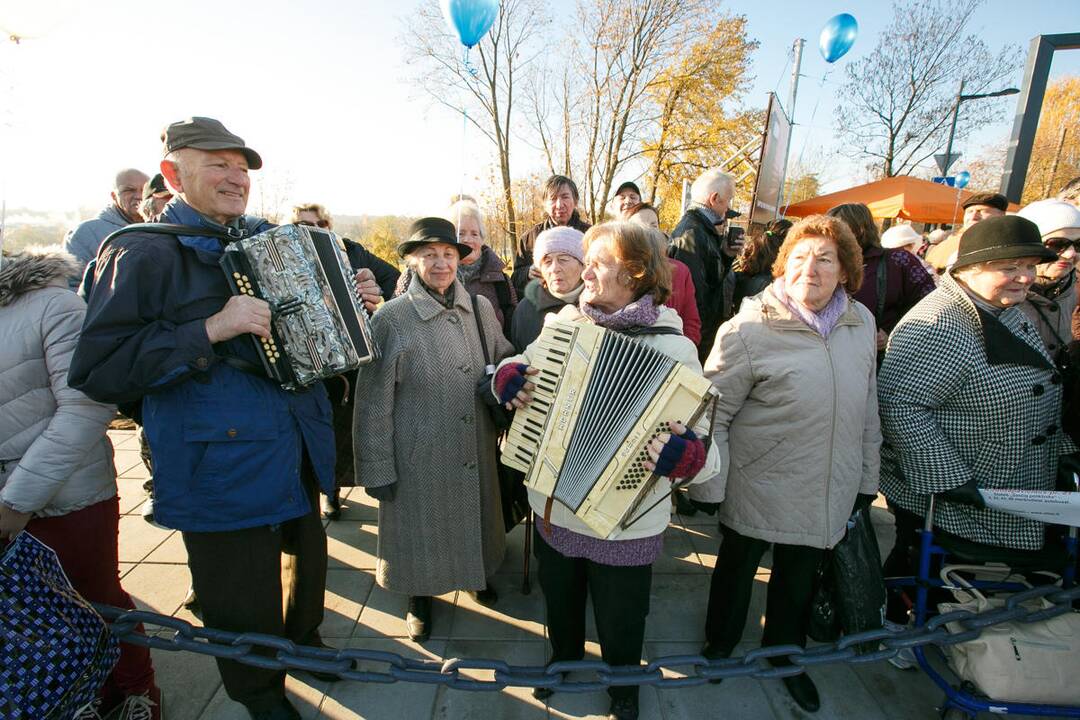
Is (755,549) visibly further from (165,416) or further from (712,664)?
(165,416)

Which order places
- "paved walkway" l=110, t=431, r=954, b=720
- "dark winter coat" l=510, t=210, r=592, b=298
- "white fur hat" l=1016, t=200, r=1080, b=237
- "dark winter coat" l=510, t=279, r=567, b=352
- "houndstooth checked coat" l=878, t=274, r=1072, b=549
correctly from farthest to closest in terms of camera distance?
"dark winter coat" l=510, t=210, r=592, b=298
"white fur hat" l=1016, t=200, r=1080, b=237
"dark winter coat" l=510, t=279, r=567, b=352
"paved walkway" l=110, t=431, r=954, b=720
"houndstooth checked coat" l=878, t=274, r=1072, b=549

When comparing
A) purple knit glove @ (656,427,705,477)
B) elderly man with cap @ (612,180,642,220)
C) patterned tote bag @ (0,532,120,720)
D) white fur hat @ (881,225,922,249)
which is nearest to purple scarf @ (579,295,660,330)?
purple knit glove @ (656,427,705,477)

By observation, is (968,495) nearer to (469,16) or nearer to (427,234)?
(427,234)

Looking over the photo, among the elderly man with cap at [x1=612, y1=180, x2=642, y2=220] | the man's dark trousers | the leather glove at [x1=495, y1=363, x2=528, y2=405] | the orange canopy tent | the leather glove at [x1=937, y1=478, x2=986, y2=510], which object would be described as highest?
the orange canopy tent

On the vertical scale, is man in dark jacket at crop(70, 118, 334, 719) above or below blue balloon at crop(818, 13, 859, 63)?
below

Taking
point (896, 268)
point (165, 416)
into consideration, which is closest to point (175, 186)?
point (165, 416)

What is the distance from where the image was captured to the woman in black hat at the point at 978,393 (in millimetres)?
2250

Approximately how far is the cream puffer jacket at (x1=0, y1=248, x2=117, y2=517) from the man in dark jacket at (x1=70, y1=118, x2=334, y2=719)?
309 millimetres

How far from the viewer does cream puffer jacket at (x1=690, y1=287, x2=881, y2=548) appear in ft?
7.21

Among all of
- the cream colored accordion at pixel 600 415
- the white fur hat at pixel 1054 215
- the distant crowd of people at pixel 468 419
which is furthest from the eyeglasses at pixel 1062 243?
the cream colored accordion at pixel 600 415

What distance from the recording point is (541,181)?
22125 mm

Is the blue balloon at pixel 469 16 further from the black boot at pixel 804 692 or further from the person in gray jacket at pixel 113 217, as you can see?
the black boot at pixel 804 692

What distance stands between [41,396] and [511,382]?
1.86 m

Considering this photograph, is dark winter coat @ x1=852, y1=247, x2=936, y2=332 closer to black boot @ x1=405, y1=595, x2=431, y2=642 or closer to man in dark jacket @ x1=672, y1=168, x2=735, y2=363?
man in dark jacket @ x1=672, y1=168, x2=735, y2=363
